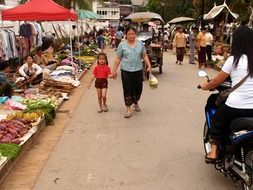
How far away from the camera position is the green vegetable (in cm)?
651

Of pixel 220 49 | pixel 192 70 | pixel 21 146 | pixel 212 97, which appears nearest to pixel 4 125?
pixel 21 146

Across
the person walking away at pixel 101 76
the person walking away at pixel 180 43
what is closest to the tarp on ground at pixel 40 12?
the person walking away at pixel 101 76

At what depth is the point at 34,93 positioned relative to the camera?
40.6 feet

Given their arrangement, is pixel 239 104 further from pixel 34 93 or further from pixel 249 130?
pixel 34 93

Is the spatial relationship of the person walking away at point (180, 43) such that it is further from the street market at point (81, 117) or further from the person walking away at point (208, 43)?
the street market at point (81, 117)

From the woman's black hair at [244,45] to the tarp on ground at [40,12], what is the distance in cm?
998

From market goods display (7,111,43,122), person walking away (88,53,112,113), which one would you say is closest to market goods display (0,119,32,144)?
market goods display (7,111,43,122)

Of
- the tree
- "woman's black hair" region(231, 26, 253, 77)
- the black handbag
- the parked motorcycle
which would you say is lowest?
the parked motorcycle

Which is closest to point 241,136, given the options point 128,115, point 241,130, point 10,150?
point 241,130

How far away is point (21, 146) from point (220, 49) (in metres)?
19.5

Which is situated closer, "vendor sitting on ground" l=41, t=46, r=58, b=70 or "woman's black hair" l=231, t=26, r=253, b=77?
"woman's black hair" l=231, t=26, r=253, b=77

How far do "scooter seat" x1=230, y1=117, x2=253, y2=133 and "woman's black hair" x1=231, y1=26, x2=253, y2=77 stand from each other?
1.64 ft

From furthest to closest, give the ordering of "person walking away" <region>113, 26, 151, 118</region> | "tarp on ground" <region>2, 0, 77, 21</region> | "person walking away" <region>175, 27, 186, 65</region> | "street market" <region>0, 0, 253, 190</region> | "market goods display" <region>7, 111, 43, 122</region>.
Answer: "person walking away" <region>175, 27, 186, 65</region> < "tarp on ground" <region>2, 0, 77, 21</region> < "person walking away" <region>113, 26, 151, 118</region> < "market goods display" <region>7, 111, 43, 122</region> < "street market" <region>0, 0, 253, 190</region>

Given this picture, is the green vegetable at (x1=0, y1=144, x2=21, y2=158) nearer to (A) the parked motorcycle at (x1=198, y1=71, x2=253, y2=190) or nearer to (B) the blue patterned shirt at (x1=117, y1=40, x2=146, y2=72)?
(A) the parked motorcycle at (x1=198, y1=71, x2=253, y2=190)
